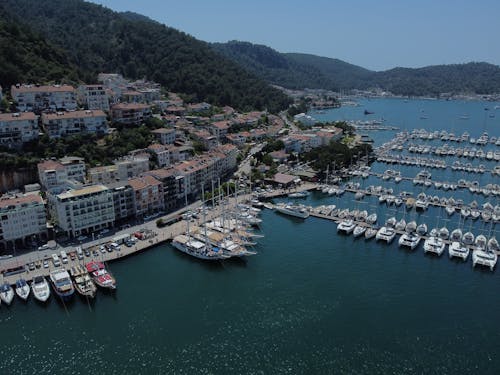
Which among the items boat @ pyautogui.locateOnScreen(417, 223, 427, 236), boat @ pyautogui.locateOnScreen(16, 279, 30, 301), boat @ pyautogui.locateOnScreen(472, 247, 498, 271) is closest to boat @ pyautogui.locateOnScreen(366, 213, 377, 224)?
boat @ pyautogui.locateOnScreen(417, 223, 427, 236)

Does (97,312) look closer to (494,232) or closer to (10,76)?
(494,232)

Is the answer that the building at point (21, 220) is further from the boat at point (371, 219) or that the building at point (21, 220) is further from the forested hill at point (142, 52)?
the forested hill at point (142, 52)

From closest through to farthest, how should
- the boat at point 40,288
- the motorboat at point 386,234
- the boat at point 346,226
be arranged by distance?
the boat at point 40,288
the motorboat at point 386,234
the boat at point 346,226

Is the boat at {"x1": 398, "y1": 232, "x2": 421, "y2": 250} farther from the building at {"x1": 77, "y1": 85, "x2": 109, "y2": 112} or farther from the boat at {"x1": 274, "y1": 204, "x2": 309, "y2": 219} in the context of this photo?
the building at {"x1": 77, "y1": 85, "x2": 109, "y2": 112}

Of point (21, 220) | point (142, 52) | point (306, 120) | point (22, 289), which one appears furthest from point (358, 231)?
point (142, 52)

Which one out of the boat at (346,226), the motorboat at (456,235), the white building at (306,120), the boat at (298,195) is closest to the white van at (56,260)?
the boat at (346,226)

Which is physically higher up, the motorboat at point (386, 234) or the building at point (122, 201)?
the building at point (122, 201)

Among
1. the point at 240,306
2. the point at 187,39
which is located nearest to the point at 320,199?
the point at 240,306
